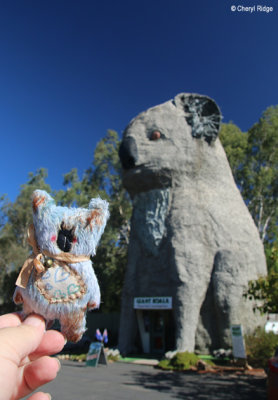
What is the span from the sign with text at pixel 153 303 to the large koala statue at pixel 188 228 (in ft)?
0.82

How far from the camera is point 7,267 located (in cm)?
2277

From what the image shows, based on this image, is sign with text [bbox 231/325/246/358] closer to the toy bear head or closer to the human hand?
the toy bear head

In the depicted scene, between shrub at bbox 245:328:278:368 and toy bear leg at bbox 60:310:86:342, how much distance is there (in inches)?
298

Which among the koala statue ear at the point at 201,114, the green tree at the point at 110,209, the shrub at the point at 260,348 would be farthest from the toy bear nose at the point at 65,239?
the green tree at the point at 110,209

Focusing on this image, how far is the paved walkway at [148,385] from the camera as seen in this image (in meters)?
5.43

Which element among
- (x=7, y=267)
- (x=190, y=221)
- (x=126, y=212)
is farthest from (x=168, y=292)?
(x=7, y=267)

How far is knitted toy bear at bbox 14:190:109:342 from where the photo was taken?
5.44 ft

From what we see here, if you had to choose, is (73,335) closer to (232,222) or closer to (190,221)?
(190,221)

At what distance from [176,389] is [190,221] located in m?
4.19

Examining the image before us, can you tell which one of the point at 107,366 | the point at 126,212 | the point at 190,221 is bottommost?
the point at 107,366

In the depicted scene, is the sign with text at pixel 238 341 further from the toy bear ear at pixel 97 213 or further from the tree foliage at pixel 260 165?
the tree foliage at pixel 260 165

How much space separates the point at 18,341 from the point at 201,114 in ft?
32.5

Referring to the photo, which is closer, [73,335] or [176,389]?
[73,335]

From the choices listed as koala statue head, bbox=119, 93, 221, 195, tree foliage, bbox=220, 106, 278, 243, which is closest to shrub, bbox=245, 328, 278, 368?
koala statue head, bbox=119, 93, 221, 195
